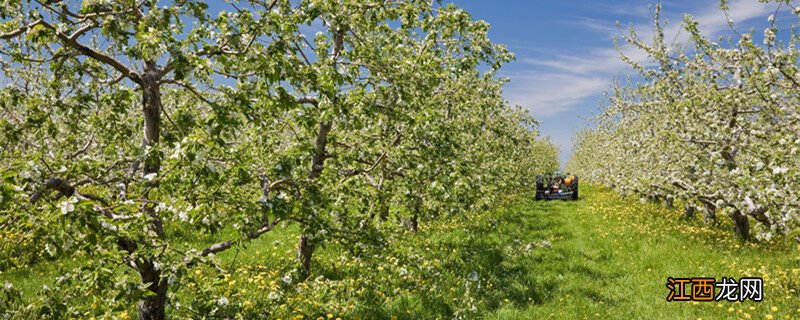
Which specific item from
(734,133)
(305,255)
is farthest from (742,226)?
(305,255)

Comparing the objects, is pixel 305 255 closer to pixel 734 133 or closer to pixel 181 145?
pixel 181 145

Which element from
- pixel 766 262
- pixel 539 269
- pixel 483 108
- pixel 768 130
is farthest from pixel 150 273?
pixel 766 262

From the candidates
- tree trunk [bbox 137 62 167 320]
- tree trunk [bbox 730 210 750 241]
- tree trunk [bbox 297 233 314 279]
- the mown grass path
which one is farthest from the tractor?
tree trunk [bbox 137 62 167 320]

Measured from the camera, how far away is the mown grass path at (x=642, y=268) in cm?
904

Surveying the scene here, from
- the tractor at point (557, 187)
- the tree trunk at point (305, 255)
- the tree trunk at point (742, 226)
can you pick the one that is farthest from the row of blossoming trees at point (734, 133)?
the tractor at point (557, 187)

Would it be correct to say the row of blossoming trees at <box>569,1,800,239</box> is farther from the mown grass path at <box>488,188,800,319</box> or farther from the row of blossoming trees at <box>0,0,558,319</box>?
the row of blossoming trees at <box>0,0,558,319</box>

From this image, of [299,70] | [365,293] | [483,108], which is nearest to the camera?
[299,70]

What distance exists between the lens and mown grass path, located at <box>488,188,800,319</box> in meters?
9.04

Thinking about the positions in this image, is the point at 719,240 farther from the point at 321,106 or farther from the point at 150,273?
the point at 150,273

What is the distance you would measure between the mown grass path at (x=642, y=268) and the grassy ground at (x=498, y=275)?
0.11 ft

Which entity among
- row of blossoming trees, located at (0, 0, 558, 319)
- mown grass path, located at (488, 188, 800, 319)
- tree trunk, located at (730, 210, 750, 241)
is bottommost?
mown grass path, located at (488, 188, 800, 319)

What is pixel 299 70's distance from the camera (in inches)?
217

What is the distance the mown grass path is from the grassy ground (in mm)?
33

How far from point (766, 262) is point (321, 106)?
11242 millimetres
